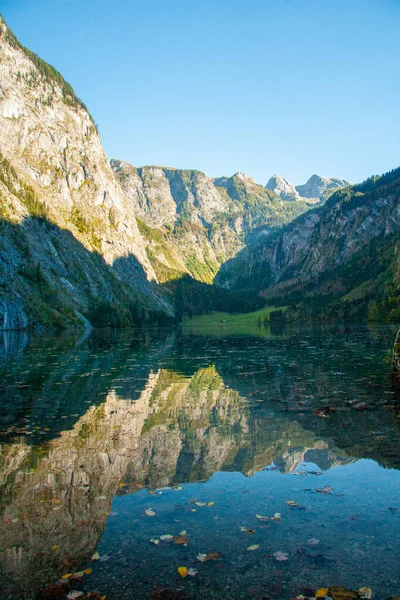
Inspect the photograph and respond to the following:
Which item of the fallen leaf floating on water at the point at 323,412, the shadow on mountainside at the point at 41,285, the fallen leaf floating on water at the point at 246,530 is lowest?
the fallen leaf floating on water at the point at 323,412

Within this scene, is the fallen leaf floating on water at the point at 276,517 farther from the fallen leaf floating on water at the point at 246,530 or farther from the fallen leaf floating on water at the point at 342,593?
the fallen leaf floating on water at the point at 342,593

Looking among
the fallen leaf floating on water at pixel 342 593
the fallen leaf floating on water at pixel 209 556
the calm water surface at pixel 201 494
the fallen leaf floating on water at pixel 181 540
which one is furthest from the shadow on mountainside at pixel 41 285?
the fallen leaf floating on water at pixel 342 593

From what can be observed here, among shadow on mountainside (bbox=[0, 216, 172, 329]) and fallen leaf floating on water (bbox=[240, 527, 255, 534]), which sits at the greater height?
shadow on mountainside (bbox=[0, 216, 172, 329])

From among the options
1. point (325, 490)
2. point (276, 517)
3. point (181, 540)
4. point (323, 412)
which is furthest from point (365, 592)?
point (323, 412)

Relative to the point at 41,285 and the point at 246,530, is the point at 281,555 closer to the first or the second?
the point at 246,530

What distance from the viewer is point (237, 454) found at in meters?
14.5

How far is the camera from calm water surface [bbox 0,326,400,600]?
24.5ft

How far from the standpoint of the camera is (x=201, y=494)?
1141 cm

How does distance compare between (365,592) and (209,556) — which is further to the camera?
→ (209,556)

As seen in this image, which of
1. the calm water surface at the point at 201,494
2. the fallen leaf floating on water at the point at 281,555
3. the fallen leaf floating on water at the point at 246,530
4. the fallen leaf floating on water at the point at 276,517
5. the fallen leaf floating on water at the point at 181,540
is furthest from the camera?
the fallen leaf floating on water at the point at 276,517

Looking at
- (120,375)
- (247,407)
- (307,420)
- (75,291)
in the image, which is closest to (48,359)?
(120,375)

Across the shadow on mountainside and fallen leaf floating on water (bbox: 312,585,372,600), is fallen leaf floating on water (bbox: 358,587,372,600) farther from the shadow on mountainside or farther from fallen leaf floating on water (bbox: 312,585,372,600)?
the shadow on mountainside

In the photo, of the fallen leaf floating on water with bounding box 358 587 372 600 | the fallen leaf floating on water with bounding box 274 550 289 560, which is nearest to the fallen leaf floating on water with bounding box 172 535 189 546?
the fallen leaf floating on water with bounding box 274 550 289 560

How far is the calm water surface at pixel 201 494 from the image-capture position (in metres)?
7.47
